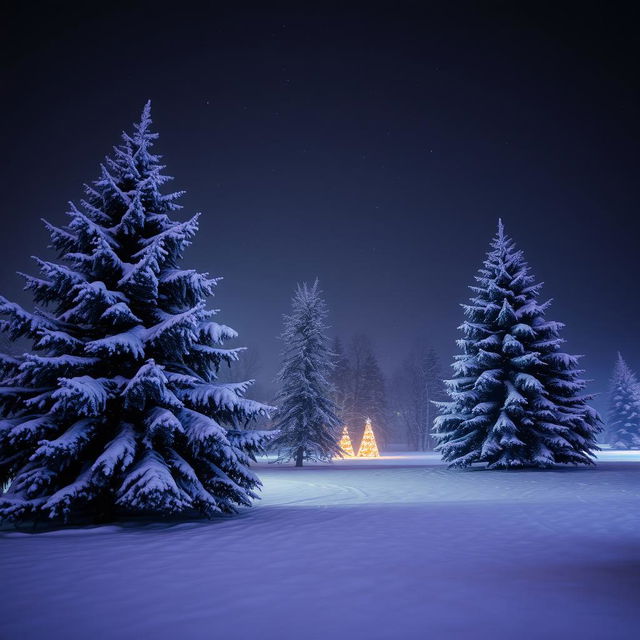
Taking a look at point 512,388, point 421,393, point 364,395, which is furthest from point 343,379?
point 512,388

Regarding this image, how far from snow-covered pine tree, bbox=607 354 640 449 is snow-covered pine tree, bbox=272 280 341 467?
144ft

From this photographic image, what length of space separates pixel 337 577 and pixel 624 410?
66.2m

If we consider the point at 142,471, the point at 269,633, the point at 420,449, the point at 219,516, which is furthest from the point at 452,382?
the point at 420,449

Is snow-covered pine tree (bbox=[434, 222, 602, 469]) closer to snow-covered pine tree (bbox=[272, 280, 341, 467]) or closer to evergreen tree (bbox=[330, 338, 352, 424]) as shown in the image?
snow-covered pine tree (bbox=[272, 280, 341, 467])

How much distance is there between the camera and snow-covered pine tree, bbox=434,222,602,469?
21.3 metres

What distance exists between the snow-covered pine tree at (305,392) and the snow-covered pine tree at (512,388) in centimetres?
940

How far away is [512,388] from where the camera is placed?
2178cm

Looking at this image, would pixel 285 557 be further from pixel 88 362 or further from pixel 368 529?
pixel 88 362

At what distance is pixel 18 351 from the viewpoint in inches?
1566

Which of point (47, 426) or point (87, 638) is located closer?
point (87, 638)

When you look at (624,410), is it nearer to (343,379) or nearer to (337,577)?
(343,379)

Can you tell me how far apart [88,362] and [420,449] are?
71643 millimetres

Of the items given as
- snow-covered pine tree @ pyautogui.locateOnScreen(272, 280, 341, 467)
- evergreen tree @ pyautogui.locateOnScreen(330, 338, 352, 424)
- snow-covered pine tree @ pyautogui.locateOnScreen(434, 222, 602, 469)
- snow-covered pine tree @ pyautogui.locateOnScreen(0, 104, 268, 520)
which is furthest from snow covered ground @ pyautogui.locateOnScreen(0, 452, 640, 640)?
evergreen tree @ pyautogui.locateOnScreen(330, 338, 352, 424)

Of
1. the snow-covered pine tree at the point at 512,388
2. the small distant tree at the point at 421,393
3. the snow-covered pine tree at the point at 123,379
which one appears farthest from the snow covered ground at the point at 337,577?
the small distant tree at the point at 421,393
